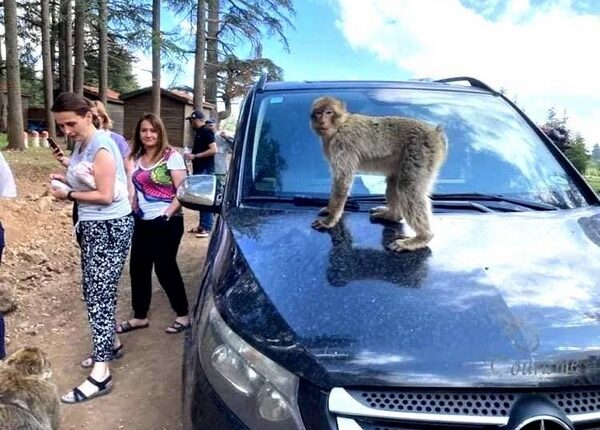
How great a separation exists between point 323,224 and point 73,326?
Answer: 3.43 meters

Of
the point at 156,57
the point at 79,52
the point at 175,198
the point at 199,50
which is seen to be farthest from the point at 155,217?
the point at 199,50

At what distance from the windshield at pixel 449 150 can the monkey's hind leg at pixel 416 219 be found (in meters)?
0.37

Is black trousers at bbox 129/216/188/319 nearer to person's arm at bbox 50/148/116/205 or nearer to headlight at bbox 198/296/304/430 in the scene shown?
person's arm at bbox 50/148/116/205

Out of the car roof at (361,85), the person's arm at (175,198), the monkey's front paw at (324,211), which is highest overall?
the car roof at (361,85)

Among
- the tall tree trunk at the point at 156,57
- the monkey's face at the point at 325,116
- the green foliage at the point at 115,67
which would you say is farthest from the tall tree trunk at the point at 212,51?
the monkey's face at the point at 325,116

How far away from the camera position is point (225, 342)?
1.89m

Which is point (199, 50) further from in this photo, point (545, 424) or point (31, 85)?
point (545, 424)

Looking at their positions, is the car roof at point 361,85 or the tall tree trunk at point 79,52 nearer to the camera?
the car roof at point 361,85

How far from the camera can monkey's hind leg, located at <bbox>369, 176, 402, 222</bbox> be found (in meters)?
2.73

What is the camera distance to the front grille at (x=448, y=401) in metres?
1.60

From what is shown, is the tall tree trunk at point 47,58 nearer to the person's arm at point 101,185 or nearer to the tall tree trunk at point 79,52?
the tall tree trunk at point 79,52

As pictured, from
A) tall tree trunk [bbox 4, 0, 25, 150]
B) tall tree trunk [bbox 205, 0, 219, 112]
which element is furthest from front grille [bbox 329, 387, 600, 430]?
tall tree trunk [bbox 205, 0, 219, 112]

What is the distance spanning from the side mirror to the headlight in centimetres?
123

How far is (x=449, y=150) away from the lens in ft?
10.6
